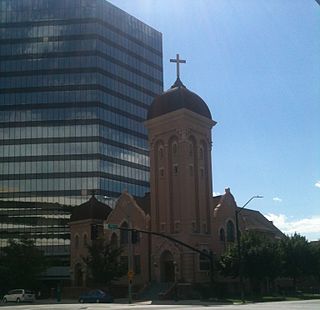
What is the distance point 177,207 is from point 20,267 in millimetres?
22723

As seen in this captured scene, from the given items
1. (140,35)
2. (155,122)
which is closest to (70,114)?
(140,35)

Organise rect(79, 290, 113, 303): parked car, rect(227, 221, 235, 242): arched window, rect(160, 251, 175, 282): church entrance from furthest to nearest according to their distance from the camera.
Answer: rect(227, 221, 235, 242): arched window < rect(160, 251, 175, 282): church entrance < rect(79, 290, 113, 303): parked car

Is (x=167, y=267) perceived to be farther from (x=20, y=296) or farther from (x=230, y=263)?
(x=20, y=296)

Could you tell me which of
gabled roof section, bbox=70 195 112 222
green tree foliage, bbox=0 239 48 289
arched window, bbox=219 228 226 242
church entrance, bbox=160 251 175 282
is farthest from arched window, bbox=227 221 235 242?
green tree foliage, bbox=0 239 48 289

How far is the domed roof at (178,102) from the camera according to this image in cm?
6550

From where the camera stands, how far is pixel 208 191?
216ft

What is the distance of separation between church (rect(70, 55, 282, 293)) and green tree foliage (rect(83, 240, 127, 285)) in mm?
1956

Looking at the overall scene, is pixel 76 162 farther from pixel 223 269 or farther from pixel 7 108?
pixel 223 269

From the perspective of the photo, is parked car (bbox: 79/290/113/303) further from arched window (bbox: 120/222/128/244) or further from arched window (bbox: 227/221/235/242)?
arched window (bbox: 227/221/235/242)

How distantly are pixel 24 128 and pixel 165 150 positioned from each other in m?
48.6

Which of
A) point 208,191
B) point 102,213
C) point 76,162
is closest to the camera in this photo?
point 208,191

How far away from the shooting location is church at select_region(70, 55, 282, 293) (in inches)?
2436

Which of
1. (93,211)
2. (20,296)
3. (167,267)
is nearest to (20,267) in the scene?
(20,296)

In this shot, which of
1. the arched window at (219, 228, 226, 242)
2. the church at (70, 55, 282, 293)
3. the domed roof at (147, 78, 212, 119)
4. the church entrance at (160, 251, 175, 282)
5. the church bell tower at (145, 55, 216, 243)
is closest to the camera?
the church at (70, 55, 282, 293)
